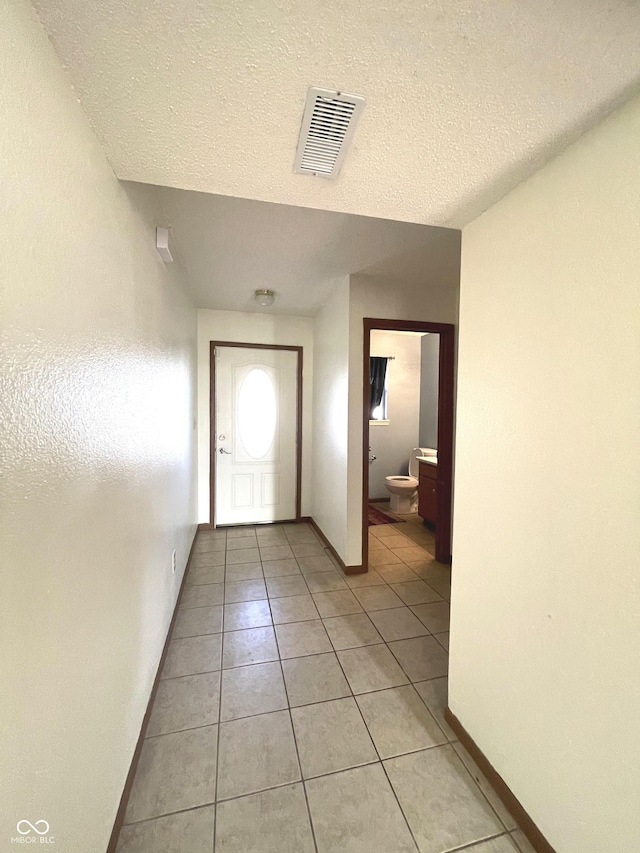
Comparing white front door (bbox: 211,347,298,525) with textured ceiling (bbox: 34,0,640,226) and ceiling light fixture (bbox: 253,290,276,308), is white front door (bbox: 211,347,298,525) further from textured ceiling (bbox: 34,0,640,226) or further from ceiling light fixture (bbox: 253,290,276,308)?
textured ceiling (bbox: 34,0,640,226)

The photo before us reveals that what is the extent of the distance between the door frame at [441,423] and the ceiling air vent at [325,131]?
1.68 metres

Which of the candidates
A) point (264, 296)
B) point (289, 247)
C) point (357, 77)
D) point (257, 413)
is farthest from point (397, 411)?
point (357, 77)

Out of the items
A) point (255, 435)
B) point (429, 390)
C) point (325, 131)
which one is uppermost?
point (325, 131)

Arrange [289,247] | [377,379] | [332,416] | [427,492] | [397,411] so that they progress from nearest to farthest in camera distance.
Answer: [289,247] → [332,416] → [427,492] → [377,379] → [397,411]

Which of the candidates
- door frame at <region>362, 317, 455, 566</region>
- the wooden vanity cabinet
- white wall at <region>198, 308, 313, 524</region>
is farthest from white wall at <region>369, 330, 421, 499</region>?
door frame at <region>362, 317, 455, 566</region>

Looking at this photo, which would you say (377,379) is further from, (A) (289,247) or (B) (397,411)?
(A) (289,247)

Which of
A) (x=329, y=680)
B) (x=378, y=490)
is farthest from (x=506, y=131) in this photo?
(x=378, y=490)

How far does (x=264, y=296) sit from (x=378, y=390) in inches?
99.6

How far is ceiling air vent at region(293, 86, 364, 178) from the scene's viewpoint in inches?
31.5

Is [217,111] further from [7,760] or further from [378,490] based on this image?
[378,490]

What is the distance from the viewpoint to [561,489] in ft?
3.20

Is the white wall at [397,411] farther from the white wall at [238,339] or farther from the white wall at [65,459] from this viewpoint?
the white wall at [65,459]

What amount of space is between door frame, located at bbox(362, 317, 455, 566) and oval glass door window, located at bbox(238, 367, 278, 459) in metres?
1.45

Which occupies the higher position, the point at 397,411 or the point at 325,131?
the point at 325,131
